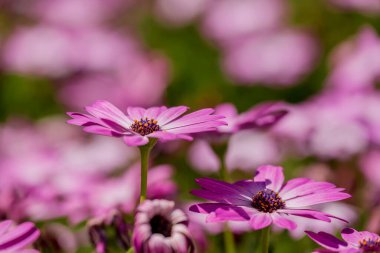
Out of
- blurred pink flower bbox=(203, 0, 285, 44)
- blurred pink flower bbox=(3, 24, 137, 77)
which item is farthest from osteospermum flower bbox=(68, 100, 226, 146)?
blurred pink flower bbox=(203, 0, 285, 44)

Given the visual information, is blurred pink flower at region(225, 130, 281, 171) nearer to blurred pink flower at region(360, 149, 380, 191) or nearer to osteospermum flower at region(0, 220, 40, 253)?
blurred pink flower at region(360, 149, 380, 191)

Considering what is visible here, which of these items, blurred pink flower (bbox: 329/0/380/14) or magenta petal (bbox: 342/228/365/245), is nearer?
magenta petal (bbox: 342/228/365/245)

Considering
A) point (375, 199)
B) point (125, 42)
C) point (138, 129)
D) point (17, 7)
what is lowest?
point (375, 199)

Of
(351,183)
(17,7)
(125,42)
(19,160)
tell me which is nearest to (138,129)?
(351,183)

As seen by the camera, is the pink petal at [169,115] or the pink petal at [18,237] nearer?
the pink petal at [18,237]

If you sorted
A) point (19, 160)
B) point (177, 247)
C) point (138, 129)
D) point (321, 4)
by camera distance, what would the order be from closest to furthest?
point (177, 247) → point (138, 129) → point (19, 160) → point (321, 4)

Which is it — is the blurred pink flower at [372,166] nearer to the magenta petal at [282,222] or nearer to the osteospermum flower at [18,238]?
the magenta petal at [282,222]

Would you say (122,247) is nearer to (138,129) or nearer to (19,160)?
(138,129)

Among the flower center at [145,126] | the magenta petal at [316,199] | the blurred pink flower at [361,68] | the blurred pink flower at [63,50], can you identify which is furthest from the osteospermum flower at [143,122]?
the blurred pink flower at [63,50]
